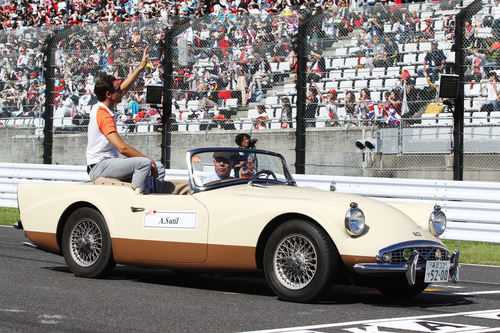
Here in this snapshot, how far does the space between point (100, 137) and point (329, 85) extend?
6.70m

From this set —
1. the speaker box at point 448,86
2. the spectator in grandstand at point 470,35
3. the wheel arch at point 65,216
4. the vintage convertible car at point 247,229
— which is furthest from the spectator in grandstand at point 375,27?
the wheel arch at point 65,216

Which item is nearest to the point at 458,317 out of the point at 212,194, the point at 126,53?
the point at 212,194

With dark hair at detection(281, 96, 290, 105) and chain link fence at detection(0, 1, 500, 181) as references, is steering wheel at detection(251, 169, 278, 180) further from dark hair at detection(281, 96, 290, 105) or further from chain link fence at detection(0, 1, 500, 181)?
dark hair at detection(281, 96, 290, 105)

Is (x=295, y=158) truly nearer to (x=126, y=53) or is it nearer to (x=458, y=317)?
(x=126, y=53)

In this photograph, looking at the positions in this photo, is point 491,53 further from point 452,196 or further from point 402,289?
point 402,289

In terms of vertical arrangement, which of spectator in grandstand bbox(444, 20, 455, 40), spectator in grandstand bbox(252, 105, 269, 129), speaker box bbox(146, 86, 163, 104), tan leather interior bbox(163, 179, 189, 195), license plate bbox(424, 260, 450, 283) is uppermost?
spectator in grandstand bbox(444, 20, 455, 40)

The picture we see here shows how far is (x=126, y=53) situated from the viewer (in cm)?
1596

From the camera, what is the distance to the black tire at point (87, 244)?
724 cm

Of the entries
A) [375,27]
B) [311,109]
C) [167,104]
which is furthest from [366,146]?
[167,104]

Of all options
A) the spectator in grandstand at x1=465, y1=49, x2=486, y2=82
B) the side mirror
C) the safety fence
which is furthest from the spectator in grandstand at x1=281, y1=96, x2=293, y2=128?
the spectator in grandstand at x1=465, y1=49, x2=486, y2=82

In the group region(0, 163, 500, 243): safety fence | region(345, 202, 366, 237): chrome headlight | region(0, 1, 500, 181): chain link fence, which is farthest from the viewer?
region(0, 1, 500, 181): chain link fence

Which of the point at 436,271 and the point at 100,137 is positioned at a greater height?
the point at 100,137

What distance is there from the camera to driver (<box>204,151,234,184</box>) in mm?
7171

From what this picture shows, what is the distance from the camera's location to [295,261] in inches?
242
